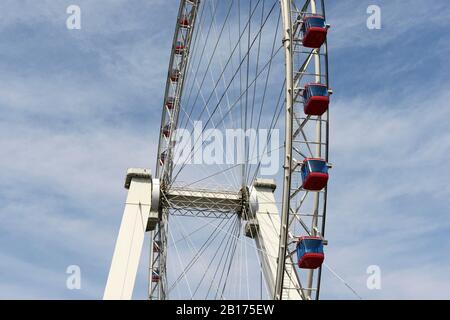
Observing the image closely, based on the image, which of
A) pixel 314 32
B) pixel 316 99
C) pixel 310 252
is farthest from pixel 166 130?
pixel 310 252

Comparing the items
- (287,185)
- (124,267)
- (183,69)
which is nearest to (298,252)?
(287,185)

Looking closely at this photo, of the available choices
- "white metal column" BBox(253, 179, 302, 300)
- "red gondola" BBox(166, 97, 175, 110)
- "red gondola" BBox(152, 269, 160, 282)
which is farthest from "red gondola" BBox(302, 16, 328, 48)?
"red gondola" BBox(152, 269, 160, 282)

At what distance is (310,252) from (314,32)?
8.31 m

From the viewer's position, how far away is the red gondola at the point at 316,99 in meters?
24.1

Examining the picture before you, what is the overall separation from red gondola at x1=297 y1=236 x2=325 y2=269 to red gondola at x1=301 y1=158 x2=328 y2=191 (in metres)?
1.89

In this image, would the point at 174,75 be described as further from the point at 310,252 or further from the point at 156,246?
the point at 310,252

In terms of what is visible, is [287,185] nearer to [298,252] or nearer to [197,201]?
[298,252]

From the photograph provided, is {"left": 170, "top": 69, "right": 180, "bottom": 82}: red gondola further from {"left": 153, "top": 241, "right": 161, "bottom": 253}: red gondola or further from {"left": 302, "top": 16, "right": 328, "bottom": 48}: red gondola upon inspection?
{"left": 302, "top": 16, "right": 328, "bottom": 48}: red gondola

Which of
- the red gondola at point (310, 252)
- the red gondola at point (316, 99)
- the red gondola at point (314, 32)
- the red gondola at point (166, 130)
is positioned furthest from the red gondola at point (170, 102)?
the red gondola at point (310, 252)

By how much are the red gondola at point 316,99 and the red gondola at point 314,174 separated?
6.28ft

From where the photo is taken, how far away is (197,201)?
34000 millimetres
